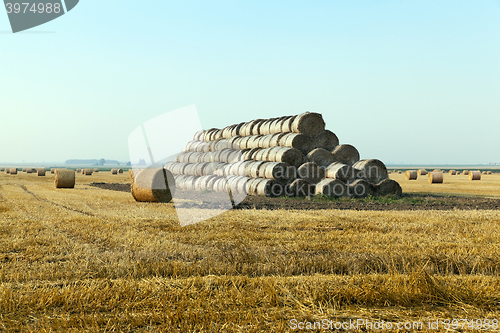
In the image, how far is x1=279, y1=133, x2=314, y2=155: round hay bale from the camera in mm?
18359

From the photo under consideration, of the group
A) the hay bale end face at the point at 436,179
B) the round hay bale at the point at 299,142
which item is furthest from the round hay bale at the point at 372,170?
the hay bale end face at the point at 436,179

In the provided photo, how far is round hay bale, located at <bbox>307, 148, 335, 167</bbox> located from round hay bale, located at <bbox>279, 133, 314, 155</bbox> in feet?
0.98

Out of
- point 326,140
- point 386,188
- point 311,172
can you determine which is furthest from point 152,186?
point 386,188

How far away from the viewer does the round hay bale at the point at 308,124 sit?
18562 millimetres

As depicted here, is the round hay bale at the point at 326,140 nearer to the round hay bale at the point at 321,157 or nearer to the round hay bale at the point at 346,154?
the round hay bale at the point at 346,154

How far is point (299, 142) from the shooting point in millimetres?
18469

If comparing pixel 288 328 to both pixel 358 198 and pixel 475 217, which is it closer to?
pixel 475 217

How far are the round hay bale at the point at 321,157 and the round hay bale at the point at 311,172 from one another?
0.99 ft

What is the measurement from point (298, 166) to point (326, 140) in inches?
74.6

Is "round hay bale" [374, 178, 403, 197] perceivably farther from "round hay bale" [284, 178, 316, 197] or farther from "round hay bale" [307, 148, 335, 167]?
"round hay bale" [284, 178, 316, 197]

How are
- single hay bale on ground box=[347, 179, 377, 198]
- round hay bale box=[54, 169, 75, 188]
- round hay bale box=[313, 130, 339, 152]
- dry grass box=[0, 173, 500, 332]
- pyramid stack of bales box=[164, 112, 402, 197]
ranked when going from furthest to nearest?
1. round hay bale box=[54, 169, 75, 188]
2. round hay bale box=[313, 130, 339, 152]
3. pyramid stack of bales box=[164, 112, 402, 197]
4. single hay bale on ground box=[347, 179, 377, 198]
5. dry grass box=[0, 173, 500, 332]

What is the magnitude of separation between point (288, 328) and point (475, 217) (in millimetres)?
8989

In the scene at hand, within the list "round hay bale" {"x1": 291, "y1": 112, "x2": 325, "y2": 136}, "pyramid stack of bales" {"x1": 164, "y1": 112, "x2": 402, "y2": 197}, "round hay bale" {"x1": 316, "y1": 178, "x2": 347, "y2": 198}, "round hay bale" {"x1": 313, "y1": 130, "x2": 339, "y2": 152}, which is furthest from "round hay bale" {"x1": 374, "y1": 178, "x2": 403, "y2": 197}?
"round hay bale" {"x1": 291, "y1": 112, "x2": 325, "y2": 136}

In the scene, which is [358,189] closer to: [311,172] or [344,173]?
[344,173]
